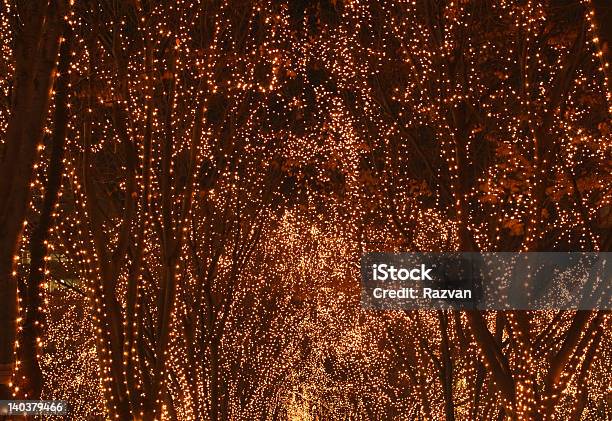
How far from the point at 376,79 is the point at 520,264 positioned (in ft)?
10.5

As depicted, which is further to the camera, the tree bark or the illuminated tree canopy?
the illuminated tree canopy

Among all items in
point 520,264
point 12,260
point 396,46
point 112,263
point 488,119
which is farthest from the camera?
point 396,46

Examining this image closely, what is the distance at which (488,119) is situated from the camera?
1140cm

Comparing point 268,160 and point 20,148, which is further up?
point 268,160

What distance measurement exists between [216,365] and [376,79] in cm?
586

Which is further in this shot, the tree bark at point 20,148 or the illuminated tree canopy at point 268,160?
the illuminated tree canopy at point 268,160

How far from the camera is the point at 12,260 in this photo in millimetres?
4840

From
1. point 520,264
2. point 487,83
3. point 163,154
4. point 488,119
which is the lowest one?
point 520,264

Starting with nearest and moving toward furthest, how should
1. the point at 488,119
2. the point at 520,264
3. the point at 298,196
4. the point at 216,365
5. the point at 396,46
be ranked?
the point at 520,264
the point at 488,119
the point at 396,46
the point at 216,365
the point at 298,196

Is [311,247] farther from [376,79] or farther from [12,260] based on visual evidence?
[12,260]

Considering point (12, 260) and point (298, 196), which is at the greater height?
point (298, 196)

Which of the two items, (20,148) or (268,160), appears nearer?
(20,148)

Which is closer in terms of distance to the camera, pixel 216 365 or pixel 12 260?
pixel 12 260

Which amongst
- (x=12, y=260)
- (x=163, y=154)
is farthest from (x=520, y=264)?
(x=12, y=260)
